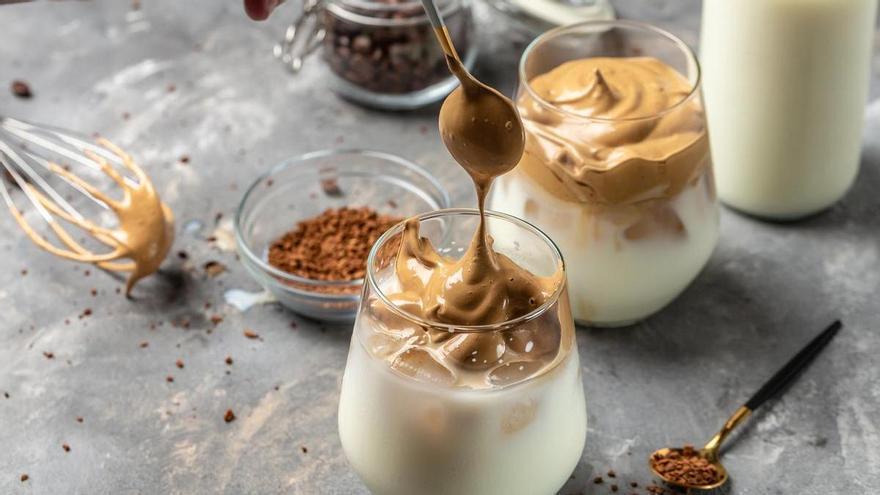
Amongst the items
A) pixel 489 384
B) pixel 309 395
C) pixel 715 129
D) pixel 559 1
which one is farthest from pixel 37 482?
pixel 559 1

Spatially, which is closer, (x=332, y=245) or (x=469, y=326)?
(x=469, y=326)

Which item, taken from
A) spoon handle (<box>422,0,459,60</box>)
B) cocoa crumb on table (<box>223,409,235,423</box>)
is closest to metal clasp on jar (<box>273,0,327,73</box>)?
cocoa crumb on table (<box>223,409,235,423</box>)

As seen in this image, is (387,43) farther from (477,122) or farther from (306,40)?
(477,122)

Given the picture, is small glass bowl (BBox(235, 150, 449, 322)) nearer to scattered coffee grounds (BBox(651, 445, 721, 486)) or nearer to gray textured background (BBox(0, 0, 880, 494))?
gray textured background (BBox(0, 0, 880, 494))

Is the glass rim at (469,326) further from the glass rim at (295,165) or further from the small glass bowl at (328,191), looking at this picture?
the small glass bowl at (328,191)

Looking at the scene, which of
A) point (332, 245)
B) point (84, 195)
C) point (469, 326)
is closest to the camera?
point (469, 326)

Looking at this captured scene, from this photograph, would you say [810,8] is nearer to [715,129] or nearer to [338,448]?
[715,129]

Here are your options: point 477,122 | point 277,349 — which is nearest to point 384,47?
point 277,349
